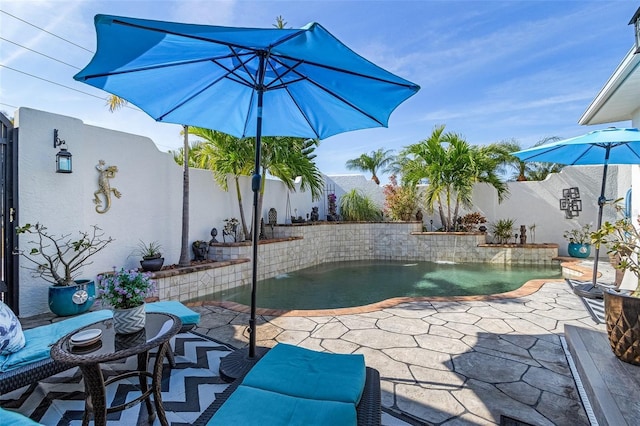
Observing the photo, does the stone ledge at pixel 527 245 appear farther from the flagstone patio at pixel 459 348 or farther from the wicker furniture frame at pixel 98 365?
the wicker furniture frame at pixel 98 365

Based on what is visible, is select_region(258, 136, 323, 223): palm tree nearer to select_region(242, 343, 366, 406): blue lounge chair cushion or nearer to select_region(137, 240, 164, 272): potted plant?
select_region(137, 240, 164, 272): potted plant

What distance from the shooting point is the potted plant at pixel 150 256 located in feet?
17.5

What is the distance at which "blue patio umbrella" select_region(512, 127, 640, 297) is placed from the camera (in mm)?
4020

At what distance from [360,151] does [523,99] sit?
7.35 m

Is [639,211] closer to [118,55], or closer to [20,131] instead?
[118,55]

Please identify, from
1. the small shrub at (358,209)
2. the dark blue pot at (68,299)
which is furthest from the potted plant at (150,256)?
the small shrub at (358,209)

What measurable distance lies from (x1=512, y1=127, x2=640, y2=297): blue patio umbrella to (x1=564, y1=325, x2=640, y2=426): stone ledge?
6.36 ft

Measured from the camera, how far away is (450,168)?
31.0ft

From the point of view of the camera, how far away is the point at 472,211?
10.4m

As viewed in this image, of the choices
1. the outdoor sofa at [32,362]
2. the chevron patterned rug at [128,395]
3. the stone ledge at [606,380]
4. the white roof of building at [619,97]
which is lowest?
the chevron patterned rug at [128,395]

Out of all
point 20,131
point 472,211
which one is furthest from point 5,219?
point 472,211

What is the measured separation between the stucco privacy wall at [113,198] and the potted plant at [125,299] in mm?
3124

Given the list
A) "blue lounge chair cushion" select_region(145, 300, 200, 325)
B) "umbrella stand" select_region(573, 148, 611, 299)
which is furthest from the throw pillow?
"umbrella stand" select_region(573, 148, 611, 299)

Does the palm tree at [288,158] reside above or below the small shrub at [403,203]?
above
